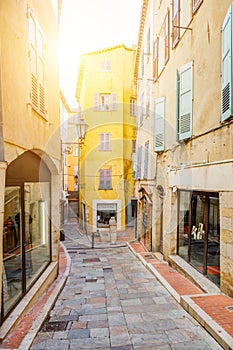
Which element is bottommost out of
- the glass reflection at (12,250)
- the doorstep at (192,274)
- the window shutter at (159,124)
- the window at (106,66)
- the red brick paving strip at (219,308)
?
the doorstep at (192,274)

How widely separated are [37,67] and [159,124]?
6.64 metres

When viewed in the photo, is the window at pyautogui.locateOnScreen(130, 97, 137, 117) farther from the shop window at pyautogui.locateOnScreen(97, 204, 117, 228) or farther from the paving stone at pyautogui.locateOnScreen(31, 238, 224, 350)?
the paving stone at pyautogui.locateOnScreen(31, 238, 224, 350)

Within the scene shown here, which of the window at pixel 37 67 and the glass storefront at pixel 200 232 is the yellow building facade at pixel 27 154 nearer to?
the window at pixel 37 67

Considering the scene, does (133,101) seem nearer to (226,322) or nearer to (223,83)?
(223,83)

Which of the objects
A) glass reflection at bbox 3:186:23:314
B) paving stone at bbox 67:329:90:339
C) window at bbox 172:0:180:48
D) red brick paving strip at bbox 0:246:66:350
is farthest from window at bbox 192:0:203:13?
red brick paving strip at bbox 0:246:66:350

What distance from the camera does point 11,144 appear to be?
5312 millimetres

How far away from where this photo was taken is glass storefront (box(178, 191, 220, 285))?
7758 millimetres

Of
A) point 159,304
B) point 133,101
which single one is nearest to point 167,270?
point 159,304

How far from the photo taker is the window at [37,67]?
6863 millimetres

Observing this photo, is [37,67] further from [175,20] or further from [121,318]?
[121,318]

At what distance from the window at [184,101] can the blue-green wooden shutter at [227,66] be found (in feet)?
7.54

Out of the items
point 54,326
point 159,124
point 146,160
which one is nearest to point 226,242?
point 54,326

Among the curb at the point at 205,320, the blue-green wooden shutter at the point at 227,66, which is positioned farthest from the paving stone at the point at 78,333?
the blue-green wooden shutter at the point at 227,66

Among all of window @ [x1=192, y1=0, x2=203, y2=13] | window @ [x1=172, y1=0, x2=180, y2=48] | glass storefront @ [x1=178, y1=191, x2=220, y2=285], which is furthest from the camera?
window @ [x1=172, y1=0, x2=180, y2=48]
